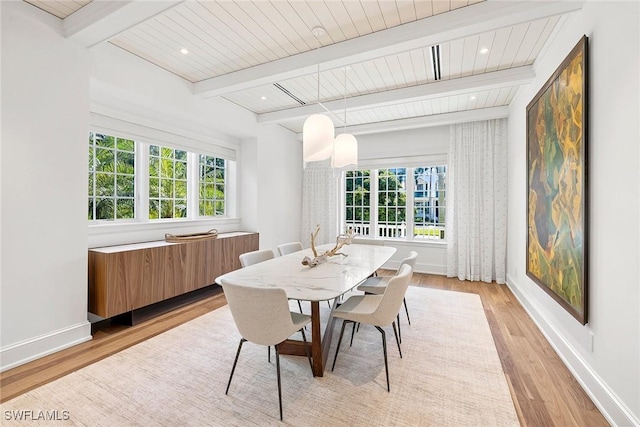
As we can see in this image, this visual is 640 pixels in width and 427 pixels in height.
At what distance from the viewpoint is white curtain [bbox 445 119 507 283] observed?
4613 mm

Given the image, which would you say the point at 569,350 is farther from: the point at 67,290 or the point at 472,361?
the point at 67,290

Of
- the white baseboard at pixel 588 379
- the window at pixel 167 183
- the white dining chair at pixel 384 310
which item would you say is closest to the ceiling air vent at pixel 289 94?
→ the window at pixel 167 183

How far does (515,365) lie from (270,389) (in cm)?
186

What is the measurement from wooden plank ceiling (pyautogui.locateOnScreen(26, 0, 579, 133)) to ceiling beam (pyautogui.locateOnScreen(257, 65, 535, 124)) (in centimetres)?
1

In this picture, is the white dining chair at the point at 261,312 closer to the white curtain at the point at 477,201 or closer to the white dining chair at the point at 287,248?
the white dining chair at the point at 287,248

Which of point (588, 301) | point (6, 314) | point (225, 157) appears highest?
point (225, 157)

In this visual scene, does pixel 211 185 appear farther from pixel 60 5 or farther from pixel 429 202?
pixel 429 202

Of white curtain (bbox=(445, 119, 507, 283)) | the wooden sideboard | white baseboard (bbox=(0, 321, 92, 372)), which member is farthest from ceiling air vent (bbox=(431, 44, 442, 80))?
white baseboard (bbox=(0, 321, 92, 372))

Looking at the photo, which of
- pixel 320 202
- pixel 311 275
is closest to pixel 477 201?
pixel 320 202

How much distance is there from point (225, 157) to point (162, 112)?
137cm

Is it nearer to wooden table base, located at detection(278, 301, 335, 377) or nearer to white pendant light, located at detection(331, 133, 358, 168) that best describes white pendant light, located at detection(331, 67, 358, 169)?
white pendant light, located at detection(331, 133, 358, 168)

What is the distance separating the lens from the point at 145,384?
1.98 metres

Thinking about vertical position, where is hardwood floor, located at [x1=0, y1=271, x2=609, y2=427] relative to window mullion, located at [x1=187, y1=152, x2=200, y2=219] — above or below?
below

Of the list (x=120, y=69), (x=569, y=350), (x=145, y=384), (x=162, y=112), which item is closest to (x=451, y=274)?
(x=569, y=350)
